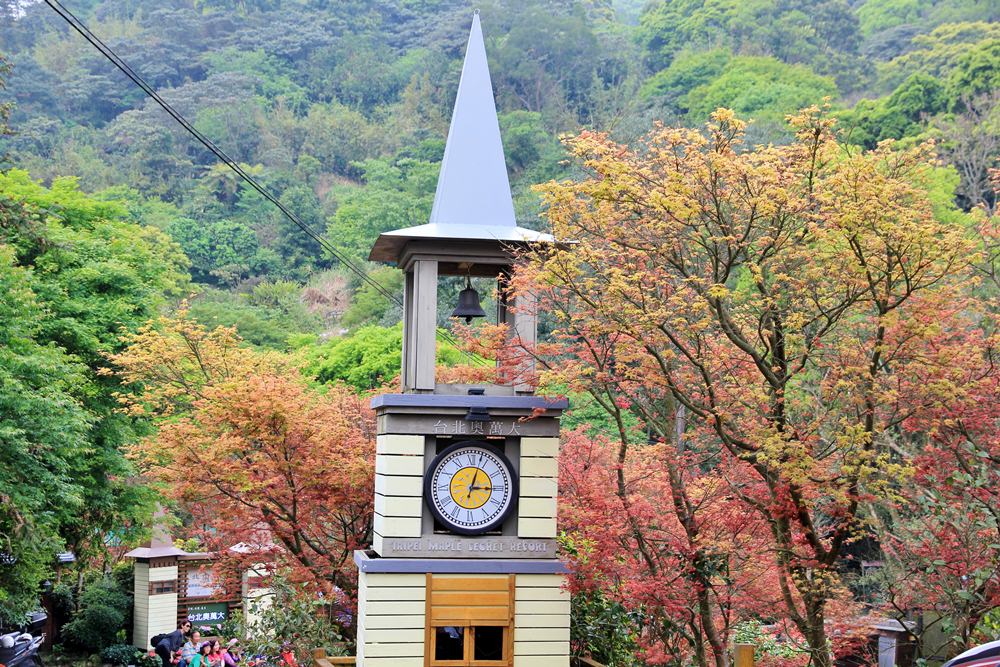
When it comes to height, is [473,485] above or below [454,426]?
below

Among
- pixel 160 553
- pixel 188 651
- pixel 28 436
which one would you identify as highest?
pixel 28 436

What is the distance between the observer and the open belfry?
28.6 ft

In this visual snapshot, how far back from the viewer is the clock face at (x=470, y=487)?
8.90 metres

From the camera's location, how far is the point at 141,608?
2203cm

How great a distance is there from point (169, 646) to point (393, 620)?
492 inches

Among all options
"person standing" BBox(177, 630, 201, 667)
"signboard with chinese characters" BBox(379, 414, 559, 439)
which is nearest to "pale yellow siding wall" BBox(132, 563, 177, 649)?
"person standing" BBox(177, 630, 201, 667)

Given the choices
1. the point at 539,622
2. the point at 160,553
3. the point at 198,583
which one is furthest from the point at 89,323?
the point at 539,622

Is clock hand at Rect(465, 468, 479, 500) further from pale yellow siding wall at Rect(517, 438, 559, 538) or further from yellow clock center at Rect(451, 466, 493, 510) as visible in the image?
pale yellow siding wall at Rect(517, 438, 559, 538)

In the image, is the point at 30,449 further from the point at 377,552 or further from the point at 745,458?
the point at 745,458

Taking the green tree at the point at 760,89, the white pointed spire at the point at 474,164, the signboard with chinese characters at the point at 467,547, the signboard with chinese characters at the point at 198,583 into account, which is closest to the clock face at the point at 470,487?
the signboard with chinese characters at the point at 467,547

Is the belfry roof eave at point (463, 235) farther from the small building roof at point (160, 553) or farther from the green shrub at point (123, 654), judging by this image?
the green shrub at point (123, 654)

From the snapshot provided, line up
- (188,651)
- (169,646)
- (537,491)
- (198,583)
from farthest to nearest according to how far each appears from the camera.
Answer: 1. (198,583)
2. (169,646)
3. (188,651)
4. (537,491)

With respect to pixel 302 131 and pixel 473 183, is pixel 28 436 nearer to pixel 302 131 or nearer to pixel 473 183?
pixel 473 183

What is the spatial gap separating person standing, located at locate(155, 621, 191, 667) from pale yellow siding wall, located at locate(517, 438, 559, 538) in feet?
40.8
